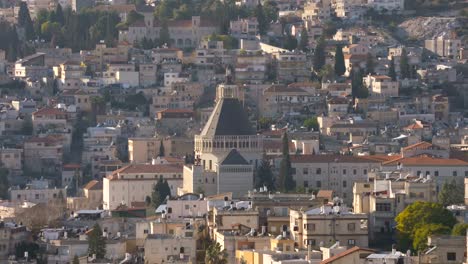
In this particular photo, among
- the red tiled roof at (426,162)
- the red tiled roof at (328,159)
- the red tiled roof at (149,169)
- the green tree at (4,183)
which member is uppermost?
the red tiled roof at (426,162)

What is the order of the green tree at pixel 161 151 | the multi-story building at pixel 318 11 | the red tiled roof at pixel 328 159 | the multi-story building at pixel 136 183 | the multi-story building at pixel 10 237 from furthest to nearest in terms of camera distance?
the multi-story building at pixel 318 11, the green tree at pixel 161 151, the red tiled roof at pixel 328 159, the multi-story building at pixel 136 183, the multi-story building at pixel 10 237

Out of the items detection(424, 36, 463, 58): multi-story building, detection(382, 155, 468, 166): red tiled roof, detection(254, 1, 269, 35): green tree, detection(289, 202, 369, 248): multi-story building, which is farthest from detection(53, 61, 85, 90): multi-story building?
detection(289, 202, 369, 248): multi-story building

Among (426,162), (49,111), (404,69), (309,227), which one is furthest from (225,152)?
(404,69)

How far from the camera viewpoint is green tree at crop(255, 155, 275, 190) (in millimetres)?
102250

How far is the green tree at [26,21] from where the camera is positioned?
Result: 14800cm

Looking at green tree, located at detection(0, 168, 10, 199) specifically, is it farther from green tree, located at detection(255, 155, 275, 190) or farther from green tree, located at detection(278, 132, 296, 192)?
green tree, located at detection(278, 132, 296, 192)

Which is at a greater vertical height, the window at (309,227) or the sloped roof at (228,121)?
the window at (309,227)

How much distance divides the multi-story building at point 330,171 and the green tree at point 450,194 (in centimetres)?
1170

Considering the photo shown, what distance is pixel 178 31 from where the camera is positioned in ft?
486

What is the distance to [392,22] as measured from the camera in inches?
6132

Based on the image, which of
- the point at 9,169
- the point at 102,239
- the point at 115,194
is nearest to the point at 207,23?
the point at 9,169

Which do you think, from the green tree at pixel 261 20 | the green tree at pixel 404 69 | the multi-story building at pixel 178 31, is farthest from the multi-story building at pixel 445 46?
the multi-story building at pixel 178 31

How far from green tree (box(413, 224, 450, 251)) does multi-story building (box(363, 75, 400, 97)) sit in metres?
53.8

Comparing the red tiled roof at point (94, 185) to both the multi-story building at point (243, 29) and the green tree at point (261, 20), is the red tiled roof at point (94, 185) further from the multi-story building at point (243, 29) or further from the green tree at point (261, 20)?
the green tree at point (261, 20)
